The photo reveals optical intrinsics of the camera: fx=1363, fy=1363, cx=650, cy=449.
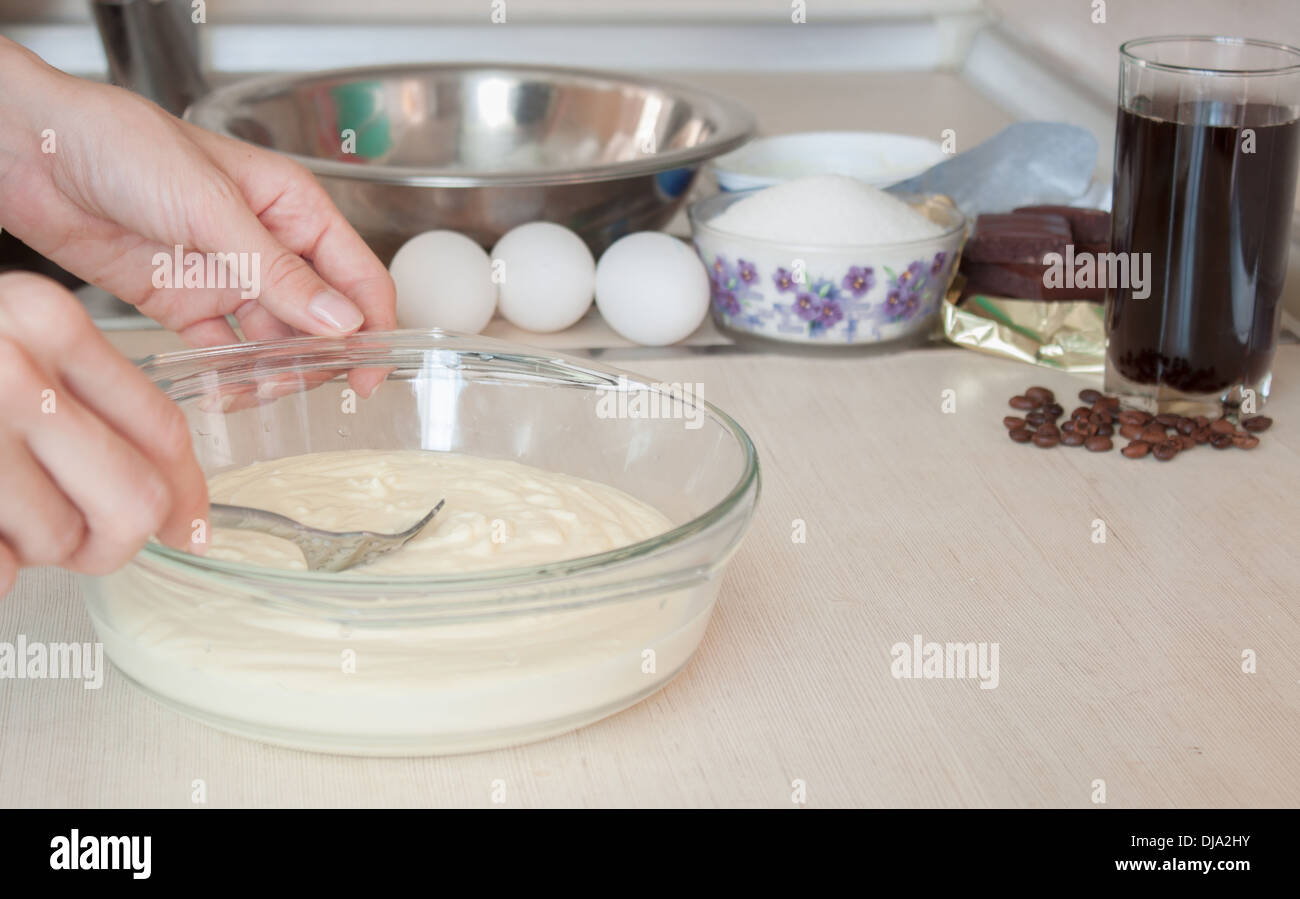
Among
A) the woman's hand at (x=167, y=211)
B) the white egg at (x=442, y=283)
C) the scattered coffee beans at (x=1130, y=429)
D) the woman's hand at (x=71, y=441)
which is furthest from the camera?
the white egg at (x=442, y=283)

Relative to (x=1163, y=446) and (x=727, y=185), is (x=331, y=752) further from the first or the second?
(x=727, y=185)

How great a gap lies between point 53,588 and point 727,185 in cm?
87

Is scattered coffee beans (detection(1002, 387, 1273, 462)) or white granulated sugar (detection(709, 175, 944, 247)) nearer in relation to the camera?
scattered coffee beans (detection(1002, 387, 1273, 462))

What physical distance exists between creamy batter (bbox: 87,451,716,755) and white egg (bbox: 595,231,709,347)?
0.53 metres

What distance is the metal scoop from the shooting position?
2.47 feet

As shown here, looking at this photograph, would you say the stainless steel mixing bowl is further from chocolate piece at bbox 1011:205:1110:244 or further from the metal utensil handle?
the metal utensil handle

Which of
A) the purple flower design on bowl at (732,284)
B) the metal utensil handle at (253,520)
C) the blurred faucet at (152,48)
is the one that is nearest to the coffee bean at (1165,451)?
the purple flower design on bowl at (732,284)

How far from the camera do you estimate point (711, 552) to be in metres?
0.72

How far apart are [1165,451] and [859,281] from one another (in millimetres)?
320

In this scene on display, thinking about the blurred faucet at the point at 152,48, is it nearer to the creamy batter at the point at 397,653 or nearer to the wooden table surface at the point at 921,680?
the wooden table surface at the point at 921,680

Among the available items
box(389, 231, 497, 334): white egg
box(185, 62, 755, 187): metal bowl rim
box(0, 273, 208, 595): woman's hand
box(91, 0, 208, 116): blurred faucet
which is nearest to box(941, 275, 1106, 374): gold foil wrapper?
box(185, 62, 755, 187): metal bowl rim

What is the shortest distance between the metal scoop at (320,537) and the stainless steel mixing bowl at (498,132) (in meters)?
0.60

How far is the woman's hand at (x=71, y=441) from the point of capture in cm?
56

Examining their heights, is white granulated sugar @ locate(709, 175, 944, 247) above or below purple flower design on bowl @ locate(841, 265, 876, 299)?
above
